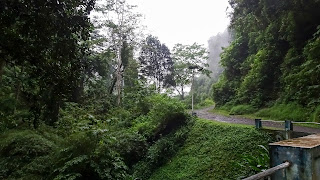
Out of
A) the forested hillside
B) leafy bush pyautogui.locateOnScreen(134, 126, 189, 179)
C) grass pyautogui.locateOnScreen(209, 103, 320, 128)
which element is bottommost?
leafy bush pyautogui.locateOnScreen(134, 126, 189, 179)

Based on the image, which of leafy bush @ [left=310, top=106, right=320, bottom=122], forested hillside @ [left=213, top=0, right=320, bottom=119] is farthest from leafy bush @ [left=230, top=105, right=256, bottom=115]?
leafy bush @ [left=310, top=106, right=320, bottom=122]

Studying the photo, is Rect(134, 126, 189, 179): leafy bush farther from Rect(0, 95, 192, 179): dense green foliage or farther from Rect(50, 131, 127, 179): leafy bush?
Rect(50, 131, 127, 179): leafy bush

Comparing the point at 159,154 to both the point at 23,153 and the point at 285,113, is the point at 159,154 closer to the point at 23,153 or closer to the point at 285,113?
the point at 23,153

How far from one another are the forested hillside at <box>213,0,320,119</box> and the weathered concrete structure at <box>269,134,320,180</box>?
9472 millimetres

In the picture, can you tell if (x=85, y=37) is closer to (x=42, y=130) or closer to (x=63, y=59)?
(x=63, y=59)

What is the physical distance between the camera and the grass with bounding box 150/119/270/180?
8516mm

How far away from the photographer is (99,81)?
75.6ft

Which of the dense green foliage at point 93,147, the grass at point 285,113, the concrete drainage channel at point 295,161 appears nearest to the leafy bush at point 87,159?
the dense green foliage at point 93,147

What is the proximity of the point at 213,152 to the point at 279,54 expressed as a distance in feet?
29.6

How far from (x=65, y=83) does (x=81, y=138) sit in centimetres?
352

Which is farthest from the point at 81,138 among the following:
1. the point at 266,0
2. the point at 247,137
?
the point at 266,0

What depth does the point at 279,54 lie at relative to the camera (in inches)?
595

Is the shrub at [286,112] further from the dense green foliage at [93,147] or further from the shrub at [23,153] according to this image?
the shrub at [23,153]

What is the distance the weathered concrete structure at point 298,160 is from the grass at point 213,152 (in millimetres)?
5930
